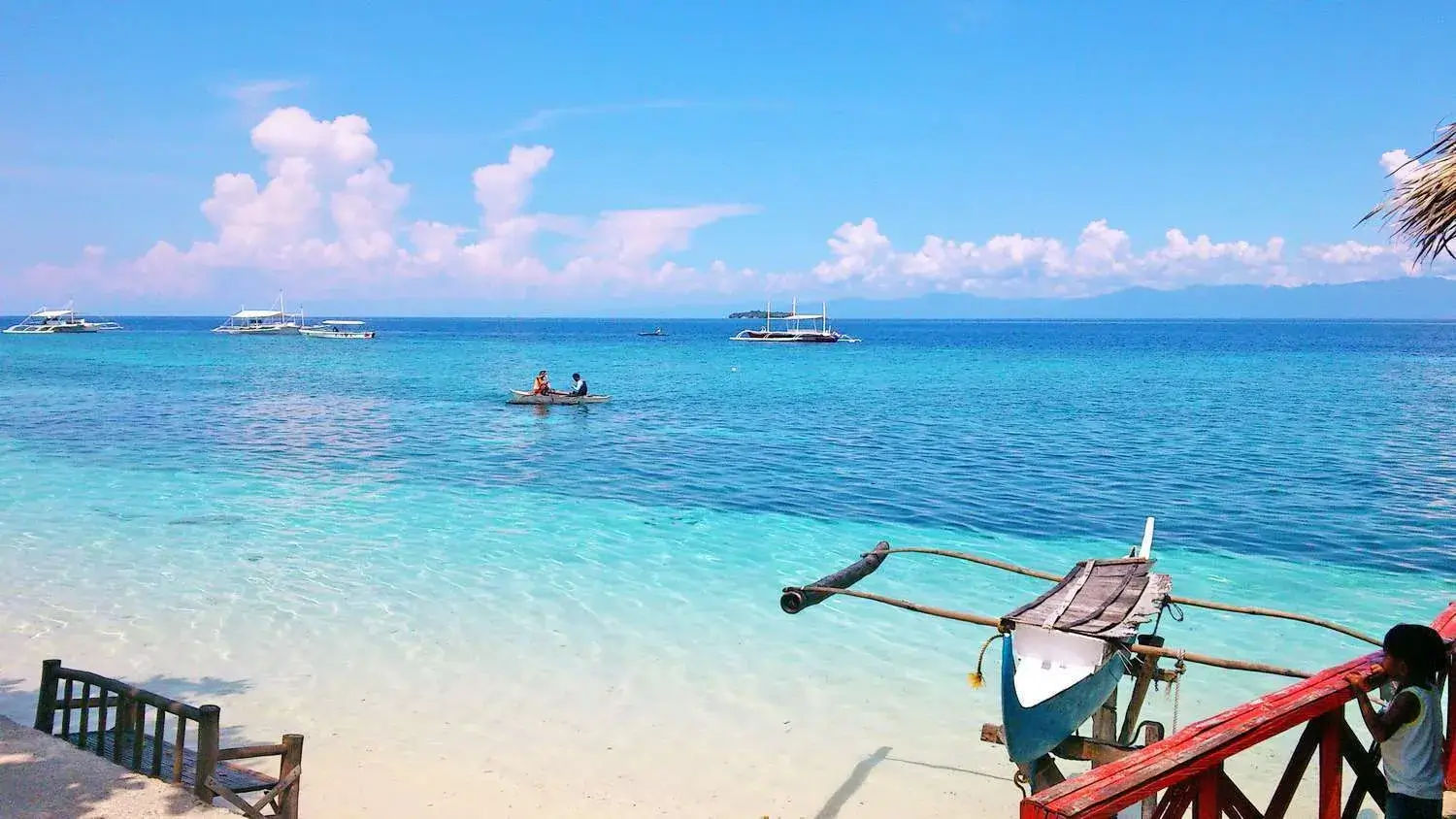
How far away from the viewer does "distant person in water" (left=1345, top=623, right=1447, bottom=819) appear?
152 inches

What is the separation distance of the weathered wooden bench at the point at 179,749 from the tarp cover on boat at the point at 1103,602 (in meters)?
5.10

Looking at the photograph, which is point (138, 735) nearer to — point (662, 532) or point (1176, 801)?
point (1176, 801)

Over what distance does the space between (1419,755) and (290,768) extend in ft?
21.4

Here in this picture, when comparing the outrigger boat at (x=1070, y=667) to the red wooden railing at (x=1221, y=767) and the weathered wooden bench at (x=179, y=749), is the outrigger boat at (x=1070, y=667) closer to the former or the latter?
the red wooden railing at (x=1221, y=767)

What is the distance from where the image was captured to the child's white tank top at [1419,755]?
406cm

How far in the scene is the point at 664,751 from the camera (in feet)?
30.0

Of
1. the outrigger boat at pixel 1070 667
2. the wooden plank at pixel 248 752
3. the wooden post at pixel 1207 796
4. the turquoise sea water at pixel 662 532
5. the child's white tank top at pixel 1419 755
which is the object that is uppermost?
the wooden post at pixel 1207 796

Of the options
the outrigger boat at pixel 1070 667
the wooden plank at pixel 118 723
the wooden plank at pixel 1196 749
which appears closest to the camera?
the wooden plank at pixel 1196 749

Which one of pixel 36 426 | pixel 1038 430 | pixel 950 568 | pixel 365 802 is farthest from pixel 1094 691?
pixel 36 426

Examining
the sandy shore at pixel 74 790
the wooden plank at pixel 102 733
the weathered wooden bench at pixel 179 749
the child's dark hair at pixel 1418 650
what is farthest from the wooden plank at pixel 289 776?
the child's dark hair at pixel 1418 650

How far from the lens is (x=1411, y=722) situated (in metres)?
3.95

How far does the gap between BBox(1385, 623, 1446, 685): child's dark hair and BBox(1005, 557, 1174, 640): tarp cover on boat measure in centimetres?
247

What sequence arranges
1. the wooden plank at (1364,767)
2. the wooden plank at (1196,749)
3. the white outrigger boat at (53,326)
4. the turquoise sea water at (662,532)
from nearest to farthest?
the wooden plank at (1196,749), the wooden plank at (1364,767), the turquoise sea water at (662,532), the white outrigger boat at (53,326)

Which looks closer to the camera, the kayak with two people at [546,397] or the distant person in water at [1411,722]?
the distant person in water at [1411,722]
